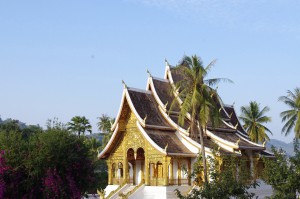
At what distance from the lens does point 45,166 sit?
18.4 meters

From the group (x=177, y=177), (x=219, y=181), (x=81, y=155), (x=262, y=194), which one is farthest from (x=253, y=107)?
(x=219, y=181)

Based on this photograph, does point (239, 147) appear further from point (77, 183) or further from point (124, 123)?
point (77, 183)

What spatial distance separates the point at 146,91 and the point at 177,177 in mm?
6176

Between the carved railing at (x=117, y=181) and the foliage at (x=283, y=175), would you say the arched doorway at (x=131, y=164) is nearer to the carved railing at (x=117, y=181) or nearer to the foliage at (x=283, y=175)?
the carved railing at (x=117, y=181)

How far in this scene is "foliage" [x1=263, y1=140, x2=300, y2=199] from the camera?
1421 centimetres

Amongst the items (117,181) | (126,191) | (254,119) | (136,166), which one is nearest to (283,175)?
(126,191)

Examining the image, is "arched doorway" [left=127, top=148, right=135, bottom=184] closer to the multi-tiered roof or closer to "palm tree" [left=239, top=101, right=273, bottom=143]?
the multi-tiered roof

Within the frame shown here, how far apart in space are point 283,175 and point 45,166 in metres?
9.76

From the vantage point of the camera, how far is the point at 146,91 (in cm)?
2934

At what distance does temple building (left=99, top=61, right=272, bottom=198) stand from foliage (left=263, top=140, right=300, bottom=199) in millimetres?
10500

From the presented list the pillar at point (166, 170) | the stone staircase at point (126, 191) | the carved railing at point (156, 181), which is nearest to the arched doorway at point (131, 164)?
the stone staircase at point (126, 191)

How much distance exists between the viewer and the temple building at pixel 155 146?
2591cm

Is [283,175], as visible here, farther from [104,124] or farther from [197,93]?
[104,124]

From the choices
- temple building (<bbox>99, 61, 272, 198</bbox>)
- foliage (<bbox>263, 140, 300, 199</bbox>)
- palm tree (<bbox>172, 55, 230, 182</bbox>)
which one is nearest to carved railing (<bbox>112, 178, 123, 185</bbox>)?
temple building (<bbox>99, 61, 272, 198</bbox>)
